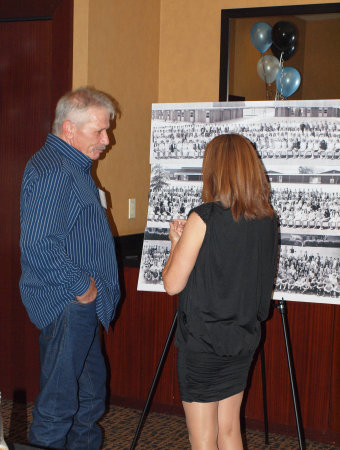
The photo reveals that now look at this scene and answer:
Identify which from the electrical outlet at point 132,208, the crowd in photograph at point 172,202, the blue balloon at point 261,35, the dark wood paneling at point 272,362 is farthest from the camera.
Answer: the blue balloon at point 261,35

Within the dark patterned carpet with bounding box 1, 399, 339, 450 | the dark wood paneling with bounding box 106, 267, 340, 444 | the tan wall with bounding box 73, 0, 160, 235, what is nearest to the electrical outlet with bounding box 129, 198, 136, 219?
the tan wall with bounding box 73, 0, 160, 235

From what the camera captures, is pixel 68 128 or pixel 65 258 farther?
pixel 68 128

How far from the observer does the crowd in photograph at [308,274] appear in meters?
2.65

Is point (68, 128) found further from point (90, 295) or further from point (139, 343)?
point (139, 343)

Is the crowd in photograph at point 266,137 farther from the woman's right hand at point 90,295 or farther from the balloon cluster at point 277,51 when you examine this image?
the balloon cluster at point 277,51

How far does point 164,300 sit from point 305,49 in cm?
249

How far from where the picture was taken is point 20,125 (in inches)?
131

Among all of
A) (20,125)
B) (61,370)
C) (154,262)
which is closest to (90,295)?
(61,370)

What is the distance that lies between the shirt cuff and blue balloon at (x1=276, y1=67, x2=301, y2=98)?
2332 mm

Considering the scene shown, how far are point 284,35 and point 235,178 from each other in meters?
2.31

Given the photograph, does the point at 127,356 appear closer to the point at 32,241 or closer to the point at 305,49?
the point at 32,241

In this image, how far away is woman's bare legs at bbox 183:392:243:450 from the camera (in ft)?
6.31

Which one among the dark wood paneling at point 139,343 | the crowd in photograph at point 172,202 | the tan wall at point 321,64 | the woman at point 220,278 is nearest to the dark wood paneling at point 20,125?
the dark wood paneling at point 139,343

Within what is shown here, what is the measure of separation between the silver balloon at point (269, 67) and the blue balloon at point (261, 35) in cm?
9
